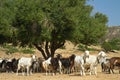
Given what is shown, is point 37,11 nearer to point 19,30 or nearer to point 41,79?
point 19,30

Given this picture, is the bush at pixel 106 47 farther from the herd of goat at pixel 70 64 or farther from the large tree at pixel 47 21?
the herd of goat at pixel 70 64

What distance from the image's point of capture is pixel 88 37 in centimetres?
3150

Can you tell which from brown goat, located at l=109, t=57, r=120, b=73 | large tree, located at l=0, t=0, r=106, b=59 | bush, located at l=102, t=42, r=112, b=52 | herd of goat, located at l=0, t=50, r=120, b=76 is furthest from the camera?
bush, located at l=102, t=42, r=112, b=52

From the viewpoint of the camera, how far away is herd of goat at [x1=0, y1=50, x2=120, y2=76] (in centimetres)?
2491

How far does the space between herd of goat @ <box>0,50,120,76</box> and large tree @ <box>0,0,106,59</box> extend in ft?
8.56

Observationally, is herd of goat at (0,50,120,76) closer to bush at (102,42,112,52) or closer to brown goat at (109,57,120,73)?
brown goat at (109,57,120,73)

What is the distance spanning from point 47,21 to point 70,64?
15.0 feet

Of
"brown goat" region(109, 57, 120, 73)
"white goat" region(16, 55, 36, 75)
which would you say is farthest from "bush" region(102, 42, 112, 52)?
"brown goat" region(109, 57, 120, 73)

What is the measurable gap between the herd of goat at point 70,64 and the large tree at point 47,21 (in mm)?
2610

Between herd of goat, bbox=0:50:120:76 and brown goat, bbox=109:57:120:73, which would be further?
brown goat, bbox=109:57:120:73

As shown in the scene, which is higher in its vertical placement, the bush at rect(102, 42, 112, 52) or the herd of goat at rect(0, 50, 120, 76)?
the bush at rect(102, 42, 112, 52)

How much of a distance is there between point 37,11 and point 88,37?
5216 mm

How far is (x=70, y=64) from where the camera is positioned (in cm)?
2678

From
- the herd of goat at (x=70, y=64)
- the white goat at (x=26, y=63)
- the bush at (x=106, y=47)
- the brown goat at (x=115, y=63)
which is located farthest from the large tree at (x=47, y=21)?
the bush at (x=106, y=47)
